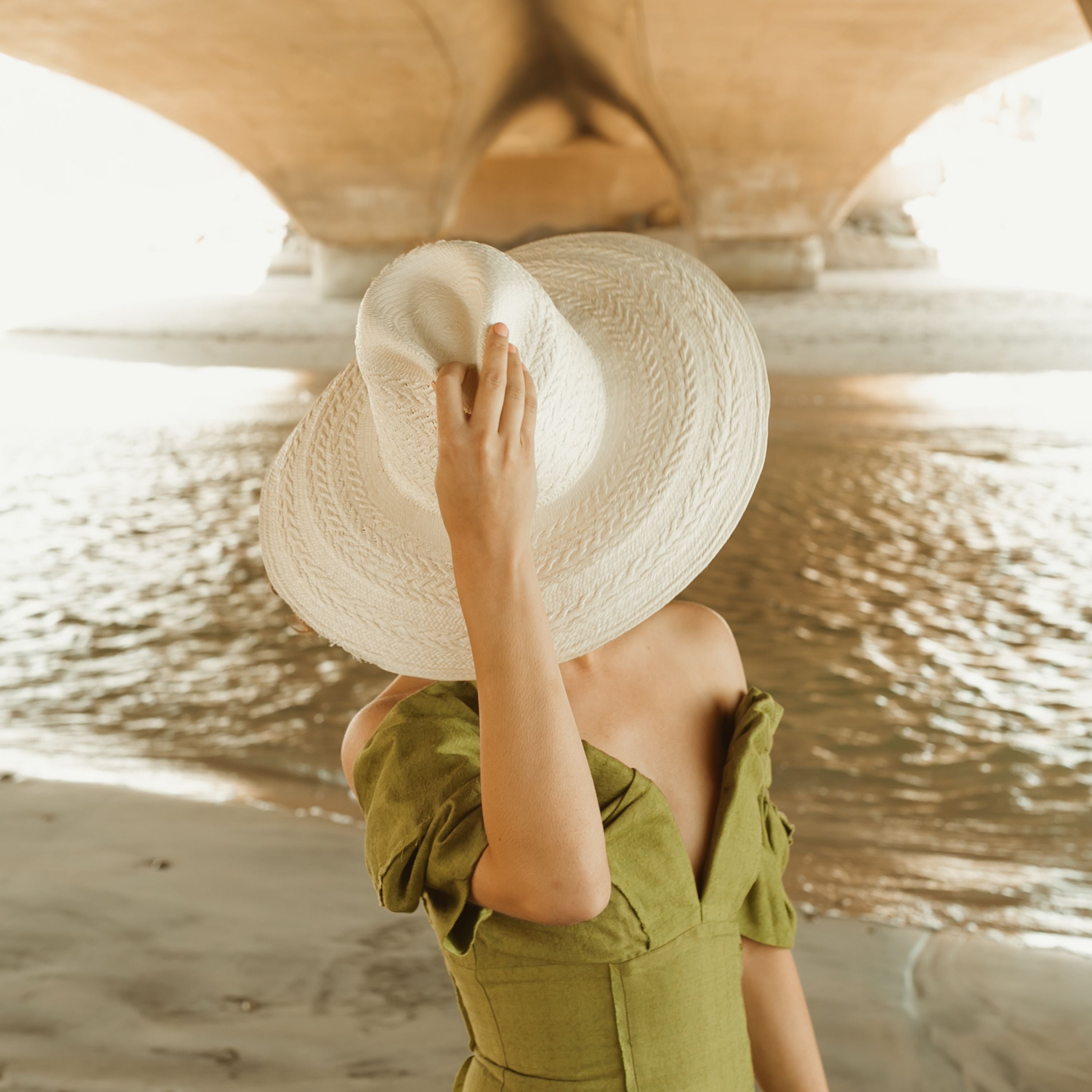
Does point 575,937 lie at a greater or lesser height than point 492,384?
lesser

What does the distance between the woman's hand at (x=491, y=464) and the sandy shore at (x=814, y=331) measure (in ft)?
33.9

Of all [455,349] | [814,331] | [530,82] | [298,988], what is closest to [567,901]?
[455,349]

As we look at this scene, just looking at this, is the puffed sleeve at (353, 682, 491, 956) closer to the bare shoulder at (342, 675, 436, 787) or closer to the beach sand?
the bare shoulder at (342, 675, 436, 787)

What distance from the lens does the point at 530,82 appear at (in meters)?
20.5

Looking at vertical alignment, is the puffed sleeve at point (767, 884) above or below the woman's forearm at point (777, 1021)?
above

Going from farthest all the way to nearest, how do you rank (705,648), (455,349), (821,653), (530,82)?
(530,82) < (821,653) < (705,648) < (455,349)

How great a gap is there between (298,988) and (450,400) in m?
1.90

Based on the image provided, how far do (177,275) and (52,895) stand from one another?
2311 cm

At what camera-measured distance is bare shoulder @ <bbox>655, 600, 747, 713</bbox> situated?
107cm

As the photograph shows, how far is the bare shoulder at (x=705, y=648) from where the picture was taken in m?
1.07

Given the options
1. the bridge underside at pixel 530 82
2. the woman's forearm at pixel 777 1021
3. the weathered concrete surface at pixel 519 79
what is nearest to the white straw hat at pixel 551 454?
the woman's forearm at pixel 777 1021

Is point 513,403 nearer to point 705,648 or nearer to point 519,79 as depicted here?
point 705,648

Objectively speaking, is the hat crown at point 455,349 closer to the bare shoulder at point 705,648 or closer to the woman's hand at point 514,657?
the woman's hand at point 514,657

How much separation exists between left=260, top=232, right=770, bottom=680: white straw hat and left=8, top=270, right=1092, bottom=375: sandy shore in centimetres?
1001
